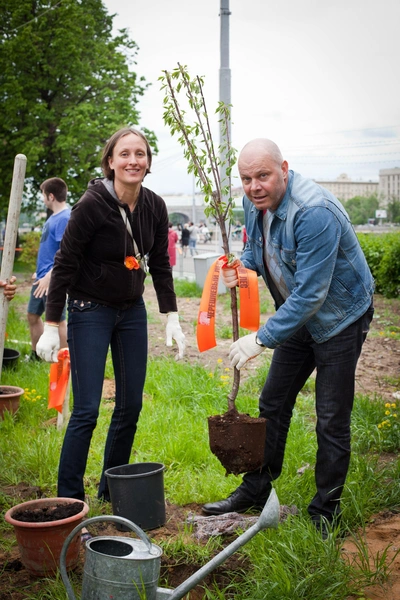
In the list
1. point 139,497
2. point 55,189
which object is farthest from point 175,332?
point 55,189

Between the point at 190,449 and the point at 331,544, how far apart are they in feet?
5.50

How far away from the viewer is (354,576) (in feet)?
9.44

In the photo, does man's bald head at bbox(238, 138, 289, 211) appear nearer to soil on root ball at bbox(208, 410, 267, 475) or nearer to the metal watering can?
soil on root ball at bbox(208, 410, 267, 475)

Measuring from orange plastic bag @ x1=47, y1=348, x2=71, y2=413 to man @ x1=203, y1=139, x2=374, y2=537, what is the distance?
1.75 meters

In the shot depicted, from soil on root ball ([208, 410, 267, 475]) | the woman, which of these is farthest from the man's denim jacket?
the woman

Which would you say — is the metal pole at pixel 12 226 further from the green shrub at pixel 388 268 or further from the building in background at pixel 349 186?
the building in background at pixel 349 186

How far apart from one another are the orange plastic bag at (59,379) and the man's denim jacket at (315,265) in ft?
6.74

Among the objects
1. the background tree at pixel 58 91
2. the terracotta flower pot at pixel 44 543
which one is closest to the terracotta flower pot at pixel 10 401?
the terracotta flower pot at pixel 44 543

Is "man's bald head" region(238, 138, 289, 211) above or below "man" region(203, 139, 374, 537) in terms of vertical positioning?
above

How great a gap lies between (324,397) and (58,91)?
2355cm

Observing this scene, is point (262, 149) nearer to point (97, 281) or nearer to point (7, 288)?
point (97, 281)

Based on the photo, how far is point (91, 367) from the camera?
338 centimetres

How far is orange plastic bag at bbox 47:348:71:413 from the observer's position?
4.82 metres

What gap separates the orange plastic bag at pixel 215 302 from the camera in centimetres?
339
